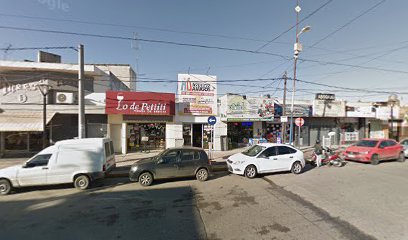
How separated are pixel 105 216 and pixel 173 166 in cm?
331

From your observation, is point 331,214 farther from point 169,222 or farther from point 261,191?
point 169,222

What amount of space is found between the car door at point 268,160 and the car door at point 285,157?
0.22 meters

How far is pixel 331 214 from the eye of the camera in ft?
15.9

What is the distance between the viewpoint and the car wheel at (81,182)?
735 cm

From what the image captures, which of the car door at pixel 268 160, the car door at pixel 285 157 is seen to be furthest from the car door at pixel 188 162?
the car door at pixel 285 157

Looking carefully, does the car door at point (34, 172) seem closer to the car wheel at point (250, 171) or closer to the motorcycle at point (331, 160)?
the car wheel at point (250, 171)

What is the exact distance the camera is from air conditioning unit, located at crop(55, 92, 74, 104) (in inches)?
509

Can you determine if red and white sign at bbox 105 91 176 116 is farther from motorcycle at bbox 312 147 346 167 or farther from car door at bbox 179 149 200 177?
motorcycle at bbox 312 147 346 167

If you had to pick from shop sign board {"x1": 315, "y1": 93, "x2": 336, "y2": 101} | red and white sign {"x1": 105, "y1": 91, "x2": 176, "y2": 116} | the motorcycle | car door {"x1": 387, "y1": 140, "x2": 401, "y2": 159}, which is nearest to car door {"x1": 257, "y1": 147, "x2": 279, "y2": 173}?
the motorcycle

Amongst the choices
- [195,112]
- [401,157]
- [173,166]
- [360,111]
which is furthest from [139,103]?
[360,111]

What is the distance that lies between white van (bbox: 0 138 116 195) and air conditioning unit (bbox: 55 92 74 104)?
6.92 m

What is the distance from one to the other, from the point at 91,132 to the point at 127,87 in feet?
47.2

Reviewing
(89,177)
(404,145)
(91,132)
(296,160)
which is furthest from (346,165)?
(91,132)

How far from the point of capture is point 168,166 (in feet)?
25.9
